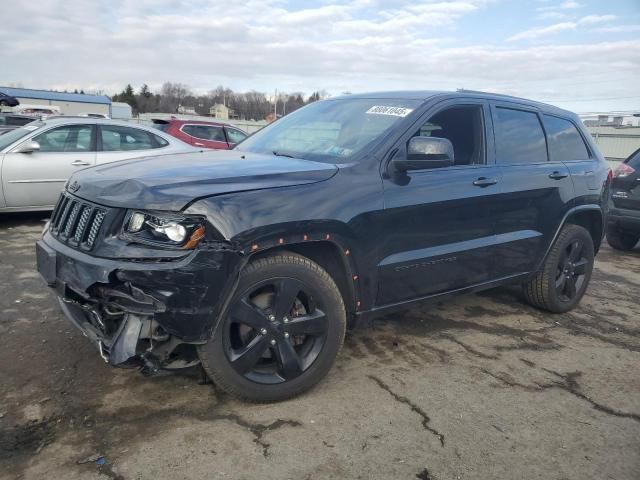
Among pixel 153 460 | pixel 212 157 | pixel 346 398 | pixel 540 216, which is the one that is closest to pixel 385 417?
pixel 346 398

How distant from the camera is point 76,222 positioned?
2910 millimetres

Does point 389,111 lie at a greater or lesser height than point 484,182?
greater

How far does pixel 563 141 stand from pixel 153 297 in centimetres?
392

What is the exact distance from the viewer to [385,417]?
295cm

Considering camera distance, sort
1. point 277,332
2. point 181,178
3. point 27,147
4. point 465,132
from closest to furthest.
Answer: point 181,178, point 277,332, point 465,132, point 27,147

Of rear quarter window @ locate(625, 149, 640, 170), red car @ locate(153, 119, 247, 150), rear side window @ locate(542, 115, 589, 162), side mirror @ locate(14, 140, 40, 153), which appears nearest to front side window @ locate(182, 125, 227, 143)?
red car @ locate(153, 119, 247, 150)

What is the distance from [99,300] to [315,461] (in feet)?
4.30

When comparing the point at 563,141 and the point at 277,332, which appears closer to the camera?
the point at 277,332

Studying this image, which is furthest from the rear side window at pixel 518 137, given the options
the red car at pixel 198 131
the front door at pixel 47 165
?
the red car at pixel 198 131

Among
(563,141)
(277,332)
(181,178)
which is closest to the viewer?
(181,178)

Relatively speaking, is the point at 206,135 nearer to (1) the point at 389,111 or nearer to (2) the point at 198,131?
(2) the point at 198,131

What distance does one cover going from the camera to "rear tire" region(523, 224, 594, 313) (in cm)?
464

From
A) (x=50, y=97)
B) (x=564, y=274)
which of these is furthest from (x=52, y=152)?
(x=50, y=97)

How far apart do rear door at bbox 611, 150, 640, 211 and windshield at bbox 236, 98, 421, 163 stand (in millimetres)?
4995
